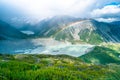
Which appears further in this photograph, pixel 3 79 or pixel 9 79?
pixel 9 79

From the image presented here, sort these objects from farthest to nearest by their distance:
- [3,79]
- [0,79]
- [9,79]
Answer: [9,79] < [3,79] < [0,79]

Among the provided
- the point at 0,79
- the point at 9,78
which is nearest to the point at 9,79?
the point at 9,78

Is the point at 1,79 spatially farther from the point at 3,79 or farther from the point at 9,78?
the point at 9,78

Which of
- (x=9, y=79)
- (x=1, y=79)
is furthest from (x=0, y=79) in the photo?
(x=9, y=79)

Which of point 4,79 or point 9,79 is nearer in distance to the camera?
point 4,79

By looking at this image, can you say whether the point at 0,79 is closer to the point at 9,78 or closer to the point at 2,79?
the point at 2,79

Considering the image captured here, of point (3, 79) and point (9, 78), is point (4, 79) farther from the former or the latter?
point (9, 78)

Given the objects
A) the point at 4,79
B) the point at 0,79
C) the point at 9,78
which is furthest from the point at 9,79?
the point at 0,79

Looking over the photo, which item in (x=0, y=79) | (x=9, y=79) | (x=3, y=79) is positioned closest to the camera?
(x=0, y=79)
